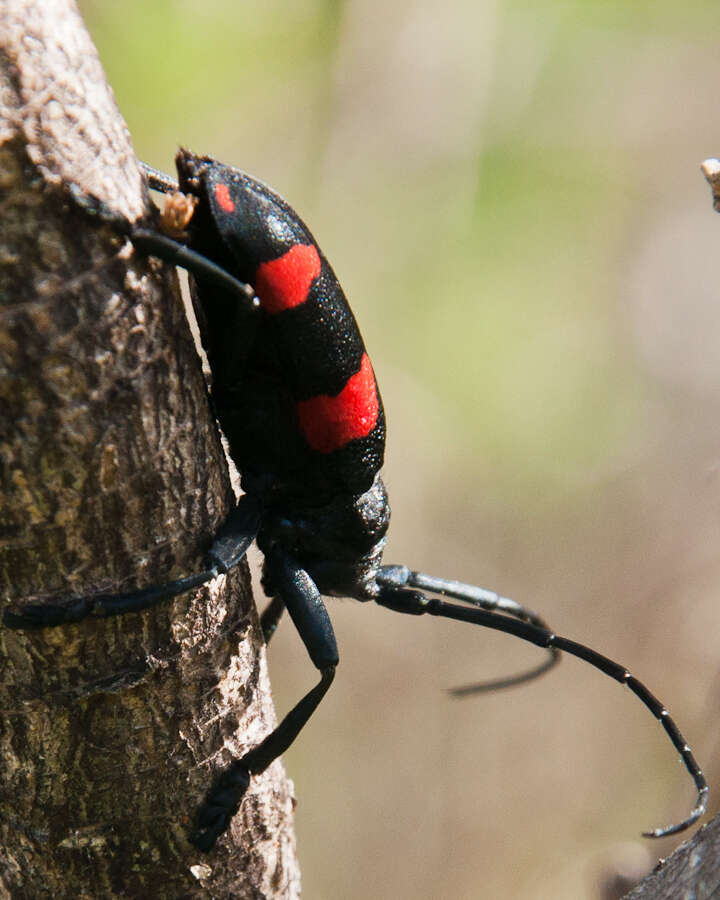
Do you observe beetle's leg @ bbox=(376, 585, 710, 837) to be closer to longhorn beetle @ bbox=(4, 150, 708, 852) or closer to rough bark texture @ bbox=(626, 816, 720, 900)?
longhorn beetle @ bbox=(4, 150, 708, 852)

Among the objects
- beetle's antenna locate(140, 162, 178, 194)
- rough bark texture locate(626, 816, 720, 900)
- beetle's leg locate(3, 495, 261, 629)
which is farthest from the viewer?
beetle's antenna locate(140, 162, 178, 194)

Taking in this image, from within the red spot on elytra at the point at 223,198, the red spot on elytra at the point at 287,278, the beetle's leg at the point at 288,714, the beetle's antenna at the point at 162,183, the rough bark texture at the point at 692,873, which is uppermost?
the beetle's antenna at the point at 162,183

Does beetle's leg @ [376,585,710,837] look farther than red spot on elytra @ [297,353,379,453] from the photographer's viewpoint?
Yes

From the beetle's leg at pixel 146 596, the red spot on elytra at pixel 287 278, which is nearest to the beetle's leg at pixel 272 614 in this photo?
the beetle's leg at pixel 146 596

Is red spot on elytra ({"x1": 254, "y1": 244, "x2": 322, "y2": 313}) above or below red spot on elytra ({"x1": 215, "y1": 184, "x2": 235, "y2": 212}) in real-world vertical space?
below

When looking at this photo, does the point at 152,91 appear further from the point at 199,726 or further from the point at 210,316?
the point at 199,726

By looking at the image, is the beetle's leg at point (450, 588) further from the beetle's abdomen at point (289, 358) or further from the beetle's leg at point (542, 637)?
the beetle's abdomen at point (289, 358)

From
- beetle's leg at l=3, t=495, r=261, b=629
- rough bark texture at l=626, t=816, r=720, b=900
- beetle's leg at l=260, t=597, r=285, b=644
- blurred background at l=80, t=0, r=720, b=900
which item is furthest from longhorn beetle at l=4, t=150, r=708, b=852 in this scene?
blurred background at l=80, t=0, r=720, b=900
